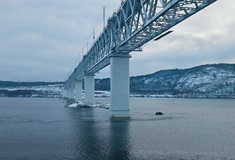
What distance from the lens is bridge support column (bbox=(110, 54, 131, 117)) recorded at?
5169cm

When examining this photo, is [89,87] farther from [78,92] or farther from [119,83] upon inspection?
[119,83]

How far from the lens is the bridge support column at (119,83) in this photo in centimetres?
5169

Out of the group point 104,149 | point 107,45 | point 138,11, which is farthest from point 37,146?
point 107,45

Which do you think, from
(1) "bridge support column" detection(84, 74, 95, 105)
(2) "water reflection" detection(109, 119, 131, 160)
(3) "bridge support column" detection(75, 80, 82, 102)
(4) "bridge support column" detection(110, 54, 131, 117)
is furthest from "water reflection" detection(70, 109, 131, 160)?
(3) "bridge support column" detection(75, 80, 82, 102)

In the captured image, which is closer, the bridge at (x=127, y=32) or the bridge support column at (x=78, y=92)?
the bridge at (x=127, y=32)

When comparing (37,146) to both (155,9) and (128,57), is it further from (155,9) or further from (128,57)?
(128,57)

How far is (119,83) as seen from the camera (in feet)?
170

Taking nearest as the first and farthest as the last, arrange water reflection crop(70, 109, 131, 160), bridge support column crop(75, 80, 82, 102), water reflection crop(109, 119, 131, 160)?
1. water reflection crop(109, 119, 131, 160)
2. water reflection crop(70, 109, 131, 160)
3. bridge support column crop(75, 80, 82, 102)

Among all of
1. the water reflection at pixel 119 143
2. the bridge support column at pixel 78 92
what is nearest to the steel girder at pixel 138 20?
the water reflection at pixel 119 143

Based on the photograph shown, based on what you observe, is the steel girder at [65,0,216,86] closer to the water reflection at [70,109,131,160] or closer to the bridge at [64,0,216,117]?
the bridge at [64,0,216,117]

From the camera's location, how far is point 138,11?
3856 centimetres

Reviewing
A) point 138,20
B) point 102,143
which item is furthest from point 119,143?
point 138,20

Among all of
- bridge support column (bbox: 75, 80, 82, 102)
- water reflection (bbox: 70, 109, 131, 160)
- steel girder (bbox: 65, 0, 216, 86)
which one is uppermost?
steel girder (bbox: 65, 0, 216, 86)

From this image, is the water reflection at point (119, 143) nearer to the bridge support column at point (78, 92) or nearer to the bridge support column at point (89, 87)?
the bridge support column at point (89, 87)
